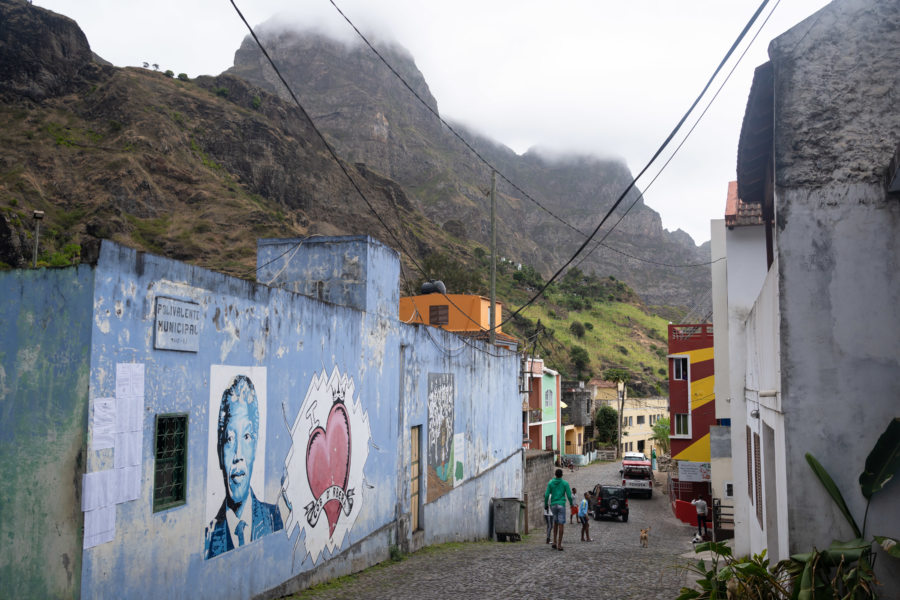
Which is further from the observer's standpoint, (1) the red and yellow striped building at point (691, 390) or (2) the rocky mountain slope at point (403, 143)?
(2) the rocky mountain slope at point (403, 143)

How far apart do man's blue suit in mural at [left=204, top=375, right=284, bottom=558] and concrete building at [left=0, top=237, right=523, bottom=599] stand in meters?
0.02

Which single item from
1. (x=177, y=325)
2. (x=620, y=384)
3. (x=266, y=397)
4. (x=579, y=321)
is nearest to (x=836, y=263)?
(x=177, y=325)

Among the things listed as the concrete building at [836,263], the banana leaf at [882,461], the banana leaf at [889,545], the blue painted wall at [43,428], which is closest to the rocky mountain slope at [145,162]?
the blue painted wall at [43,428]

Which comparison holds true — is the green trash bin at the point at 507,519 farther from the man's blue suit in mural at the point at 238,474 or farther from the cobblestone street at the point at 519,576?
the man's blue suit in mural at the point at 238,474

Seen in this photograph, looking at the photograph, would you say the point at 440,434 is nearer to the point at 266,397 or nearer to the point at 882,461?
the point at 266,397

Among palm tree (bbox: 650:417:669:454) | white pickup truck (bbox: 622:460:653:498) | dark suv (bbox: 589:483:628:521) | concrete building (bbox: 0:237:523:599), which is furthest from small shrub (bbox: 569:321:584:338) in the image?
concrete building (bbox: 0:237:523:599)

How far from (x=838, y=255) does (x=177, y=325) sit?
590 cm

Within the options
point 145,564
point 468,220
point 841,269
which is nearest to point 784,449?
point 841,269

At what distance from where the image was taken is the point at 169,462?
7070 mm

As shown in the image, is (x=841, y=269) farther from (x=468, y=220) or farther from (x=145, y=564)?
(x=468, y=220)

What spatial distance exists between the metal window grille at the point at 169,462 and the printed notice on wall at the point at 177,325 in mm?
695

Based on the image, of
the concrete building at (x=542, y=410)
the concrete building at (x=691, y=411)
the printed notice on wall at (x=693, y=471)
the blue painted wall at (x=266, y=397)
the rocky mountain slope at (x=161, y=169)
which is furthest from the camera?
the rocky mountain slope at (x=161, y=169)

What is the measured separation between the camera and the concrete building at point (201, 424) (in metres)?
5.98

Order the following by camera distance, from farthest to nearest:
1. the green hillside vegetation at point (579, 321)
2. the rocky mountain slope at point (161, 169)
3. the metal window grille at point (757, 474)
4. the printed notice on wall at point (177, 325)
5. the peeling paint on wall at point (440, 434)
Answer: the green hillside vegetation at point (579, 321), the rocky mountain slope at point (161, 169), the peeling paint on wall at point (440, 434), the metal window grille at point (757, 474), the printed notice on wall at point (177, 325)
